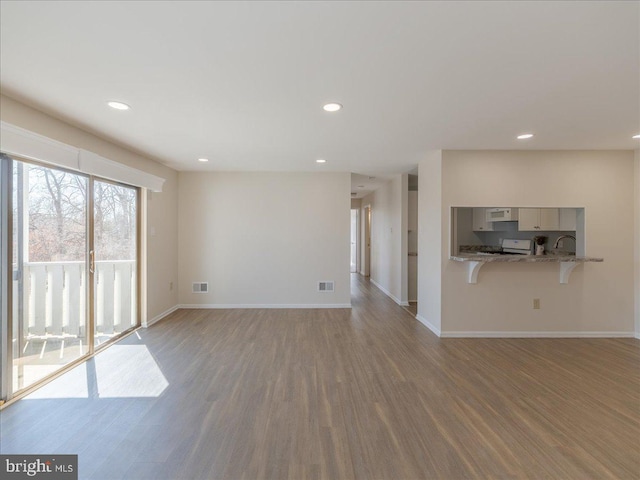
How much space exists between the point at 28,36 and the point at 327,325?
13.0ft

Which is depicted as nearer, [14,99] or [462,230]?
[14,99]

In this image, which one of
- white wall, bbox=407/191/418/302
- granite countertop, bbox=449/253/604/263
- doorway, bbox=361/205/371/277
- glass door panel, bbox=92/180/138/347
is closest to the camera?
glass door panel, bbox=92/180/138/347

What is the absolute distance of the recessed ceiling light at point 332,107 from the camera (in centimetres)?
240

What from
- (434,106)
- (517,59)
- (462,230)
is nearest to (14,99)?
(434,106)

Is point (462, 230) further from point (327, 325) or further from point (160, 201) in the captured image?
point (160, 201)

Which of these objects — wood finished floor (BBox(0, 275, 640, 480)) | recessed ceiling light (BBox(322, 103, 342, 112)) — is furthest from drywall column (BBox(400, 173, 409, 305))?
recessed ceiling light (BBox(322, 103, 342, 112))

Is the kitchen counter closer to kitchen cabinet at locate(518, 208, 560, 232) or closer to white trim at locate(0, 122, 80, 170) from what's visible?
kitchen cabinet at locate(518, 208, 560, 232)

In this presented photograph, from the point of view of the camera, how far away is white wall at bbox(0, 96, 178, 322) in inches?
99.0

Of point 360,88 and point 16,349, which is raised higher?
point 360,88

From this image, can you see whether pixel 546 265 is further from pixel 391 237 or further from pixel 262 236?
pixel 262 236

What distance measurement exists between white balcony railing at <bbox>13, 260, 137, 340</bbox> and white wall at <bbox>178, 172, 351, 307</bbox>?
4.19 ft

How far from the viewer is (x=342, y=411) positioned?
2.19m

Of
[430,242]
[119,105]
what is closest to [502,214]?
[430,242]

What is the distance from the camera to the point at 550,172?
12.6ft
